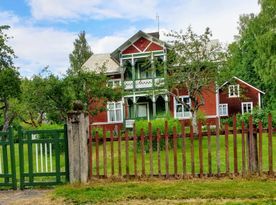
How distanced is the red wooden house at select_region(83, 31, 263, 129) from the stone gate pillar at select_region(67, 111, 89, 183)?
75.3 feet

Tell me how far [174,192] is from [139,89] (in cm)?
2665

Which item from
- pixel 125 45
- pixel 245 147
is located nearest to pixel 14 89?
pixel 125 45

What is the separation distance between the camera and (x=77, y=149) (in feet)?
29.8

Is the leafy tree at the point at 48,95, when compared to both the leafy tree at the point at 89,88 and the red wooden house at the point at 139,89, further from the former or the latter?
the red wooden house at the point at 139,89

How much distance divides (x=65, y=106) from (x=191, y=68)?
26.3 ft

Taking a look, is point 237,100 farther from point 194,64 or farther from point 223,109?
point 194,64

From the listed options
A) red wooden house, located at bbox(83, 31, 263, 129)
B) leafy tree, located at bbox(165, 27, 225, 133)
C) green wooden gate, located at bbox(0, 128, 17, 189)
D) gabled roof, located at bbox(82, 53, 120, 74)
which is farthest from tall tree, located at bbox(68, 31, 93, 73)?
green wooden gate, located at bbox(0, 128, 17, 189)

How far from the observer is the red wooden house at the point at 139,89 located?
33.4 metres

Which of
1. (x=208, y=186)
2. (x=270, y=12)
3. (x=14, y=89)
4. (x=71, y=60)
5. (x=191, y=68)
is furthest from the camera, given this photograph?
(x=71, y=60)

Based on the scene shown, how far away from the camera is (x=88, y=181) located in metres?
9.23

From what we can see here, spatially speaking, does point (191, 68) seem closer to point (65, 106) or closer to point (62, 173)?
point (65, 106)

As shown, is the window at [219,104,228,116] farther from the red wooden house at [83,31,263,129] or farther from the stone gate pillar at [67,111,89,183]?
the stone gate pillar at [67,111,89,183]

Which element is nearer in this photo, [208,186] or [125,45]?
[208,186]

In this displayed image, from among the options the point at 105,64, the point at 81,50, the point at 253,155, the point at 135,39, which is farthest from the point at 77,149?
the point at 81,50
